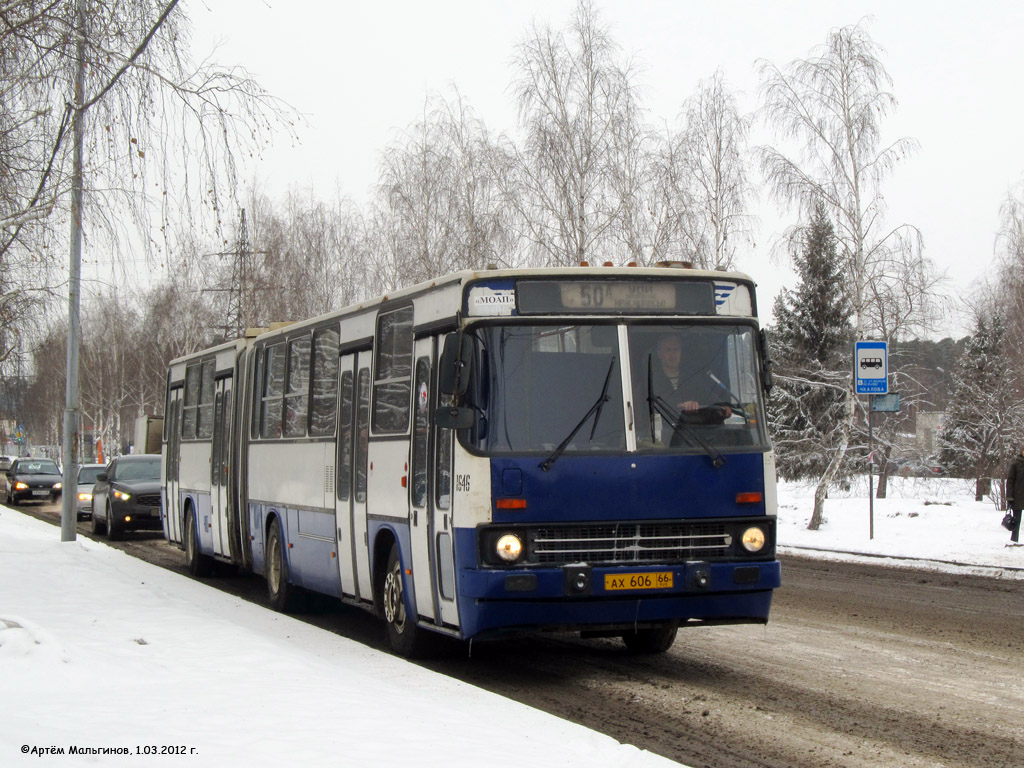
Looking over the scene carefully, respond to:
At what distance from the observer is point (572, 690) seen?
9.29 m

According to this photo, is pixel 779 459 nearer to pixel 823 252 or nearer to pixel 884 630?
pixel 823 252

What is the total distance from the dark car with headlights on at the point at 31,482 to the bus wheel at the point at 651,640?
3879 cm

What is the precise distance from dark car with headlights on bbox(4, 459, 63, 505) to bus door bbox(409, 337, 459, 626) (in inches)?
1523

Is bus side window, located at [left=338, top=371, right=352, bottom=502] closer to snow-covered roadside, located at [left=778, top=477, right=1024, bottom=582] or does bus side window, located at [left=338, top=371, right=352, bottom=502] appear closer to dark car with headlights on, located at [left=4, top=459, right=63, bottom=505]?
snow-covered roadside, located at [left=778, top=477, right=1024, bottom=582]

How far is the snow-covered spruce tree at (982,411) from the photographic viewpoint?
145ft

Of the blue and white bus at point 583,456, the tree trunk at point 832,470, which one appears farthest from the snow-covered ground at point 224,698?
the tree trunk at point 832,470

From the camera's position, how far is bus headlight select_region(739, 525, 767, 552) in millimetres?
9500

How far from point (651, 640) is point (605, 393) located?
2.68 meters

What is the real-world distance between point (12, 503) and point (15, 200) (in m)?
34.4

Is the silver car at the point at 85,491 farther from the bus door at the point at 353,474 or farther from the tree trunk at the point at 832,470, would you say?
the bus door at the point at 353,474

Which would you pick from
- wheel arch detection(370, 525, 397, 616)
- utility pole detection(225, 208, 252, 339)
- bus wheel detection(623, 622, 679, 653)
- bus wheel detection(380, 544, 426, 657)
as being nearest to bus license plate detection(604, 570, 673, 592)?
bus wheel detection(623, 622, 679, 653)

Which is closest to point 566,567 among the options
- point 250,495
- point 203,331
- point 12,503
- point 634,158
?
point 250,495

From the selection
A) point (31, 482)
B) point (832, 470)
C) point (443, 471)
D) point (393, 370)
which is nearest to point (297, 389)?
point (393, 370)

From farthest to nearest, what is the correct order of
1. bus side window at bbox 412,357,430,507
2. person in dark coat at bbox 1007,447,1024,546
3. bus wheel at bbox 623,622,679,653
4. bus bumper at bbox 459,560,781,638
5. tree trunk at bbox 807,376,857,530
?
tree trunk at bbox 807,376,857,530, person in dark coat at bbox 1007,447,1024,546, bus wheel at bbox 623,622,679,653, bus side window at bbox 412,357,430,507, bus bumper at bbox 459,560,781,638
